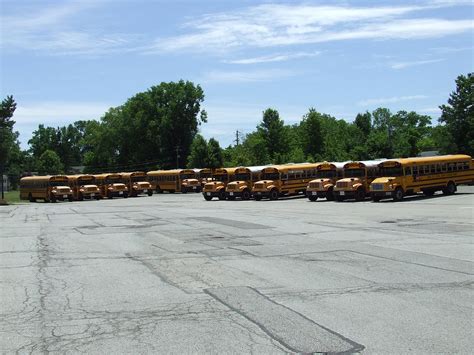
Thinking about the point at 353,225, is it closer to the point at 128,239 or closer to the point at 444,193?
the point at 128,239

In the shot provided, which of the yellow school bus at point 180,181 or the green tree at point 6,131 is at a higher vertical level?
the green tree at point 6,131

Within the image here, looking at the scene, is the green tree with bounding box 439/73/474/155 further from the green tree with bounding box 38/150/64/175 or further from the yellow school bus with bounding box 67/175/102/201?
the green tree with bounding box 38/150/64/175

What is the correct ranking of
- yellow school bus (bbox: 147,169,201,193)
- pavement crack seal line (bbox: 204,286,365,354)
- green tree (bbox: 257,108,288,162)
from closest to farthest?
pavement crack seal line (bbox: 204,286,365,354), yellow school bus (bbox: 147,169,201,193), green tree (bbox: 257,108,288,162)

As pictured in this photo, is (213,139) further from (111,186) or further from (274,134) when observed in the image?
(111,186)

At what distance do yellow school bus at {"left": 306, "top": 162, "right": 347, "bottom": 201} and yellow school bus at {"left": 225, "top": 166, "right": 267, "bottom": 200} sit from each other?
6099 millimetres

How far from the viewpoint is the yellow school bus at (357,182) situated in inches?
1426

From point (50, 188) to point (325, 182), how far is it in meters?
32.3

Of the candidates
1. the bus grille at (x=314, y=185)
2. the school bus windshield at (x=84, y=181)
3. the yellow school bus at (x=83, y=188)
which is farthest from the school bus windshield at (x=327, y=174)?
the school bus windshield at (x=84, y=181)

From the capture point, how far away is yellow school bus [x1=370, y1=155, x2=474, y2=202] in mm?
34031

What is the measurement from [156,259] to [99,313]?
4.72 m

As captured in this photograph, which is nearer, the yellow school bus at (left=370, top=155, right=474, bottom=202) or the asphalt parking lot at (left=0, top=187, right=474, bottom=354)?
the asphalt parking lot at (left=0, top=187, right=474, bottom=354)

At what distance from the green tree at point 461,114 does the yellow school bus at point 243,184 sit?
39.9 meters

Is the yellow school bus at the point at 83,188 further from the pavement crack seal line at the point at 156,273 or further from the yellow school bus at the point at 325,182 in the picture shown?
the pavement crack seal line at the point at 156,273

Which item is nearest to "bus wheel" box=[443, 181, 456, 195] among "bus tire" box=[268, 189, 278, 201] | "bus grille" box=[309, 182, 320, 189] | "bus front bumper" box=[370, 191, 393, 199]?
"bus front bumper" box=[370, 191, 393, 199]
